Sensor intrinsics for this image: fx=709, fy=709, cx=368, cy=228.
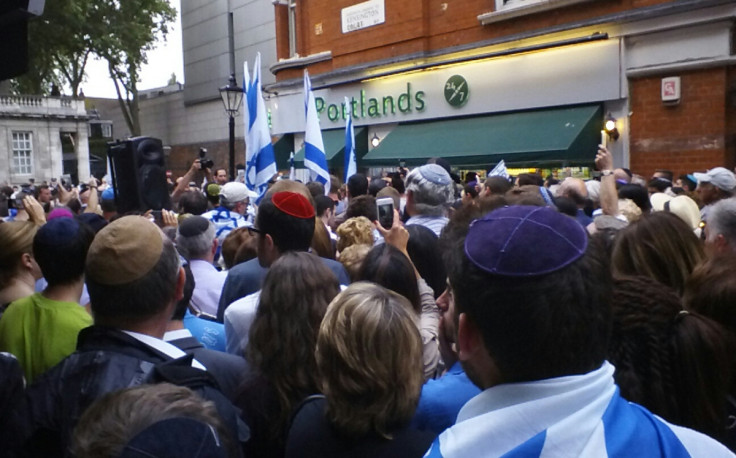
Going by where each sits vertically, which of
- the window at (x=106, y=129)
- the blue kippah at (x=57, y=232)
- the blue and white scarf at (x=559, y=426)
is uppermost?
the window at (x=106, y=129)

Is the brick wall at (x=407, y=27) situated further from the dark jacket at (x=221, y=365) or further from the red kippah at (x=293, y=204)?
the dark jacket at (x=221, y=365)

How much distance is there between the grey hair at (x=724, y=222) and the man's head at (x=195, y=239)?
314 centimetres

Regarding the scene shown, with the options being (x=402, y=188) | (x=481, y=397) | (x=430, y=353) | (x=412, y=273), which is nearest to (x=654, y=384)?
(x=481, y=397)

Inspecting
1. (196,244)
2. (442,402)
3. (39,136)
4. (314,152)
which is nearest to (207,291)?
(196,244)

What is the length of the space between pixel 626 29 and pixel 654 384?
504 inches

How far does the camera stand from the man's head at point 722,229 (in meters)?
3.83

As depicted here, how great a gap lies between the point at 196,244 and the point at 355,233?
3.60 ft

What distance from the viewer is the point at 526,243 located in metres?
1.41

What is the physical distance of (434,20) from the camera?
17.2 meters

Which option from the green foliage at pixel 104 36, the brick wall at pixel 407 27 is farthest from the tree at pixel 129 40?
the brick wall at pixel 407 27

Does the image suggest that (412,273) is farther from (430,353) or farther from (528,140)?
(528,140)

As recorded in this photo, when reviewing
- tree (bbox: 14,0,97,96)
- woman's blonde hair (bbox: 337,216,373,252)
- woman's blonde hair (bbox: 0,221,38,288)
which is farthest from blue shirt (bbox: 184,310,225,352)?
tree (bbox: 14,0,97,96)

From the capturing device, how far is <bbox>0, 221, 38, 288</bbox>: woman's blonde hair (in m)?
3.64

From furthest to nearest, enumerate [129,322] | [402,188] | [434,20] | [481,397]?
[434,20] → [402,188] → [129,322] → [481,397]
